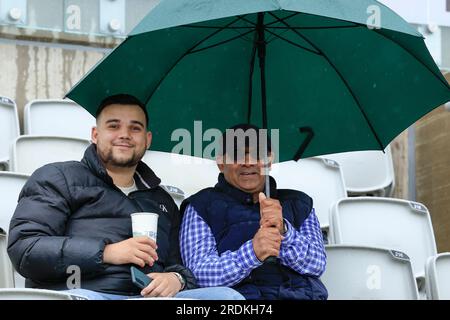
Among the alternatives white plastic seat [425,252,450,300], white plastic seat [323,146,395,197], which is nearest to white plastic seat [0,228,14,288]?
white plastic seat [425,252,450,300]

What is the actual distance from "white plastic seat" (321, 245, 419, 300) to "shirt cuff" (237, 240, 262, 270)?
0.84m

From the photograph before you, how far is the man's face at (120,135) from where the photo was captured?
4.44 metres

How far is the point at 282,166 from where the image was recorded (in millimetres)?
6074

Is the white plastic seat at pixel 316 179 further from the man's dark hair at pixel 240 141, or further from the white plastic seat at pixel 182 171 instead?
the man's dark hair at pixel 240 141

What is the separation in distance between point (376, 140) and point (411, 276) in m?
0.69

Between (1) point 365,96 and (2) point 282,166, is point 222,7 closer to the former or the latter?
(1) point 365,96

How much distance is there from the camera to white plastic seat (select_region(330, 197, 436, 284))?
5.60 meters

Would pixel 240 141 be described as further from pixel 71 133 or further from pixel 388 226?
pixel 71 133

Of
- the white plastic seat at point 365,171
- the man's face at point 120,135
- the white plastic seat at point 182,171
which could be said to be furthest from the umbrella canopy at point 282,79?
the white plastic seat at point 365,171

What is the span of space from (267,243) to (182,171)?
1759 mm

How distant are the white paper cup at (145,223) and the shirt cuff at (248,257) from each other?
0.36 metres

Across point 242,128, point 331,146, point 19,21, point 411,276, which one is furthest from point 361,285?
point 19,21

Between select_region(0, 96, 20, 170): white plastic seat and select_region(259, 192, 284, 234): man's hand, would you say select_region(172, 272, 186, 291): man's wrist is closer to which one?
select_region(259, 192, 284, 234): man's hand
